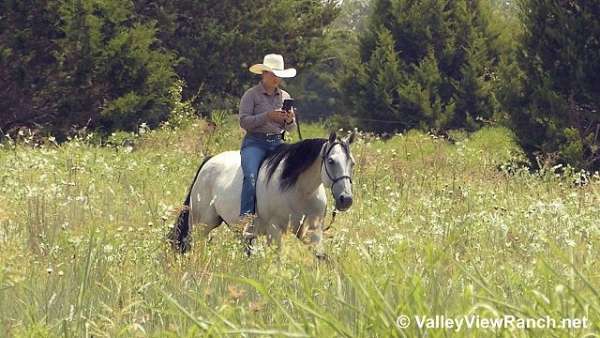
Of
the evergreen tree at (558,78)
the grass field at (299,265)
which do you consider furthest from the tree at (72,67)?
the evergreen tree at (558,78)

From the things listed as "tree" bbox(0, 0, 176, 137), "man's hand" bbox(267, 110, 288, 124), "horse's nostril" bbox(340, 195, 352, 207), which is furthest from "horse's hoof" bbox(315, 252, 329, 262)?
"tree" bbox(0, 0, 176, 137)

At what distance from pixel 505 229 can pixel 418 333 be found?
4155 millimetres

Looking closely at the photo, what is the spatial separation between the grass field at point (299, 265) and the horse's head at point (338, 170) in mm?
345

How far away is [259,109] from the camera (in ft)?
31.5

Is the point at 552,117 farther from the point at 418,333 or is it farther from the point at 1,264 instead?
the point at 418,333

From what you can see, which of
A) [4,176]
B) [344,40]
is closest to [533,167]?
[4,176]

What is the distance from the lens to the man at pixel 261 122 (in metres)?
9.26

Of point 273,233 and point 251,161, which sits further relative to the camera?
point 251,161

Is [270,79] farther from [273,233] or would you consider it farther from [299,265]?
[299,265]

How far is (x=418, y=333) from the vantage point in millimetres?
3639

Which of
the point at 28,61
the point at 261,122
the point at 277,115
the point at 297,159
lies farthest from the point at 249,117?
the point at 28,61

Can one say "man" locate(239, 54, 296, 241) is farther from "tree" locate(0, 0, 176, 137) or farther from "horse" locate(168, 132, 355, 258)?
"tree" locate(0, 0, 176, 137)

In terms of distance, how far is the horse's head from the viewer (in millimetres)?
8367

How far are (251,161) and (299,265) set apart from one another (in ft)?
15.2
